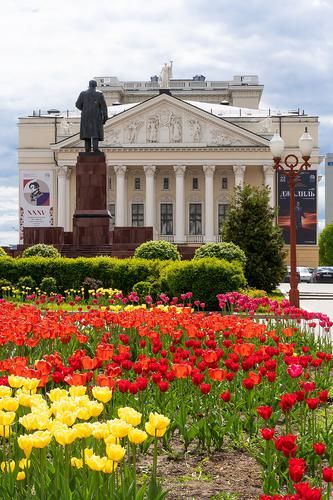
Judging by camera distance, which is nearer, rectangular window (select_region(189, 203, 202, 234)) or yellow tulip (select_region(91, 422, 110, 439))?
yellow tulip (select_region(91, 422, 110, 439))

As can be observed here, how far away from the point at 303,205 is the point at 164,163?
13.4 metres

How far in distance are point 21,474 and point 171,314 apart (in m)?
6.02

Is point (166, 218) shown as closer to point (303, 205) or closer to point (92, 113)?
point (303, 205)

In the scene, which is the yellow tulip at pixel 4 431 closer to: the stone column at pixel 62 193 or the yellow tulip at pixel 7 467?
the yellow tulip at pixel 7 467

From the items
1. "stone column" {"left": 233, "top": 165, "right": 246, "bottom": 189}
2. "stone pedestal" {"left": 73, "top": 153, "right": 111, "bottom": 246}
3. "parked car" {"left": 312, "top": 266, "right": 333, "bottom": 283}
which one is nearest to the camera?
"stone pedestal" {"left": 73, "top": 153, "right": 111, "bottom": 246}

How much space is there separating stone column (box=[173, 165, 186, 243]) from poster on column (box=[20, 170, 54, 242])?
37.5 ft

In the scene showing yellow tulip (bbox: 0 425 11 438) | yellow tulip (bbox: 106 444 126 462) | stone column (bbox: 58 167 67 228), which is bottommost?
yellow tulip (bbox: 0 425 11 438)

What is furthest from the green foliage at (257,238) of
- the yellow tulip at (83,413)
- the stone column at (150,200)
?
the stone column at (150,200)

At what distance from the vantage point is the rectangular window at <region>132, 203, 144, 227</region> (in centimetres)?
7231

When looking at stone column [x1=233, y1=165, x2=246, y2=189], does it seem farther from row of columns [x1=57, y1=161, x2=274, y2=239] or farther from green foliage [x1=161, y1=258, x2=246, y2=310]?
green foliage [x1=161, y1=258, x2=246, y2=310]

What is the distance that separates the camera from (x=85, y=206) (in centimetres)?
2738

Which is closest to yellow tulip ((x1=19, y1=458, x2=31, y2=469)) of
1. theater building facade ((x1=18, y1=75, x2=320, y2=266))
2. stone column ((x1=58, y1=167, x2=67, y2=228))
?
theater building facade ((x1=18, y1=75, x2=320, y2=266))

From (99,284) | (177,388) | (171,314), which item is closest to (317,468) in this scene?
(177,388)

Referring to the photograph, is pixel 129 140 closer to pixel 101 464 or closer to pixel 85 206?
pixel 85 206
